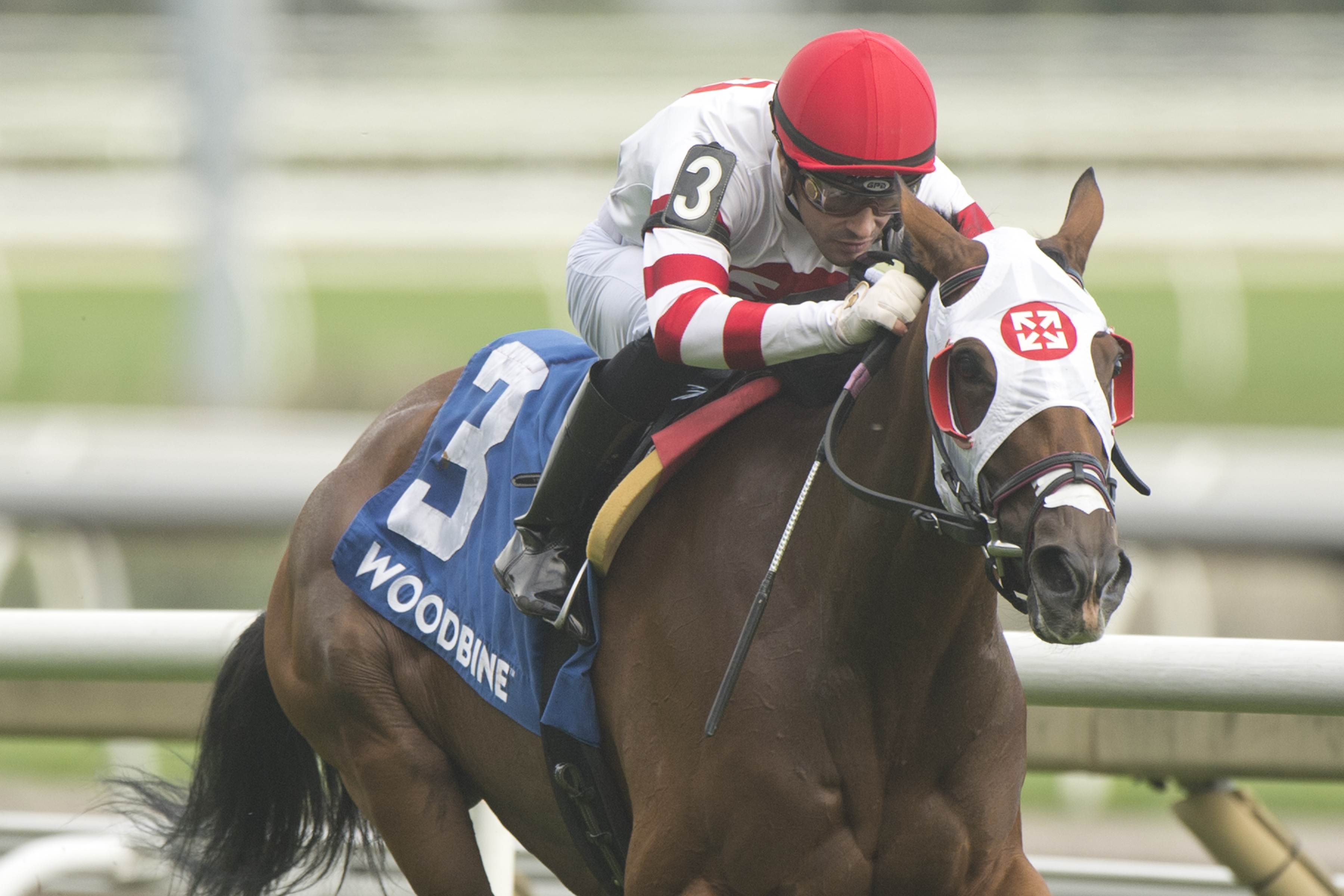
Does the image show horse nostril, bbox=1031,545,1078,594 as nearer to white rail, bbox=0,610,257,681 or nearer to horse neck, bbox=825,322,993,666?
horse neck, bbox=825,322,993,666

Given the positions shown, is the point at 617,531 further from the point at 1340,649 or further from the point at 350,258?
the point at 350,258

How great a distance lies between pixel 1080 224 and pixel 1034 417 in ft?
1.34

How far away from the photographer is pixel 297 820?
3490mm

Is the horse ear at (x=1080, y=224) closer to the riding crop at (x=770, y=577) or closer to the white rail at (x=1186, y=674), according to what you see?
the riding crop at (x=770, y=577)

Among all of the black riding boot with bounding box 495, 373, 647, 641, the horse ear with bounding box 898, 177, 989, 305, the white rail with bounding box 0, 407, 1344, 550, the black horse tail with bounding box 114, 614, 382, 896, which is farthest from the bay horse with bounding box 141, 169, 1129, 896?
the white rail with bounding box 0, 407, 1344, 550

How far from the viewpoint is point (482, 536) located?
2969mm

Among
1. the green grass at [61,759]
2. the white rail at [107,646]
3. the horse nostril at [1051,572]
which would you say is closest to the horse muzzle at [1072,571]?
the horse nostril at [1051,572]

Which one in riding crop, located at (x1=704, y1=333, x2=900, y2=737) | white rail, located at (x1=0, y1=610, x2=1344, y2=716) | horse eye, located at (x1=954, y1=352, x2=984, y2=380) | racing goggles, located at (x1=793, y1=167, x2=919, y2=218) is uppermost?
racing goggles, located at (x1=793, y1=167, x2=919, y2=218)

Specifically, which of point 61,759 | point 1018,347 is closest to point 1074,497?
point 1018,347

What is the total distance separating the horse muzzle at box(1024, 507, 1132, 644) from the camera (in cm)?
185

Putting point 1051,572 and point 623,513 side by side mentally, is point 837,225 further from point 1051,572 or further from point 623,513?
point 1051,572

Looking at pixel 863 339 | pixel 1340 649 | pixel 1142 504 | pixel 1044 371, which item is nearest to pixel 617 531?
pixel 863 339

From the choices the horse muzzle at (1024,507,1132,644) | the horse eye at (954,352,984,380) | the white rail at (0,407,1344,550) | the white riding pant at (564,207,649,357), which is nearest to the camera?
the horse muzzle at (1024,507,1132,644)

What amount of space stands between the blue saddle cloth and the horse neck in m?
0.64
